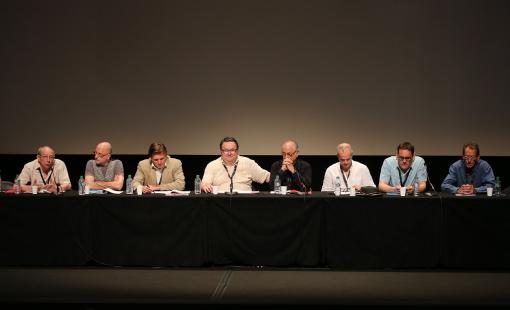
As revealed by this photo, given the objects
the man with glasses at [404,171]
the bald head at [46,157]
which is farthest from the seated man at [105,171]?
the man with glasses at [404,171]

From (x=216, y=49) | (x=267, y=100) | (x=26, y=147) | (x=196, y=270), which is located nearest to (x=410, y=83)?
(x=267, y=100)

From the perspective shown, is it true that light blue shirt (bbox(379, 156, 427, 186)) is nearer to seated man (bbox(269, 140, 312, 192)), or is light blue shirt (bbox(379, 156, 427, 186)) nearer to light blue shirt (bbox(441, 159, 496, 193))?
light blue shirt (bbox(441, 159, 496, 193))

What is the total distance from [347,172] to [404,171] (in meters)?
0.50

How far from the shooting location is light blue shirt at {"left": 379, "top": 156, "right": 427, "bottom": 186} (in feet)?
18.9

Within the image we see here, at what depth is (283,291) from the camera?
4.34 m

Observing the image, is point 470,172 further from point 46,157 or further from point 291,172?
point 46,157

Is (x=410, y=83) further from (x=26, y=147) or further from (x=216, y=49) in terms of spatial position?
(x=26, y=147)

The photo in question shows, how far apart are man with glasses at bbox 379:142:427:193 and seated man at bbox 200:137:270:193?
1.14 metres

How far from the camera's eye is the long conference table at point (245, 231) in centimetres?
486

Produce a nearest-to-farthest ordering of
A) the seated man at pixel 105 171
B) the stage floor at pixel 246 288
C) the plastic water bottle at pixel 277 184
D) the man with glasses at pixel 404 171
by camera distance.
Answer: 1. the stage floor at pixel 246 288
2. the plastic water bottle at pixel 277 184
3. the man with glasses at pixel 404 171
4. the seated man at pixel 105 171

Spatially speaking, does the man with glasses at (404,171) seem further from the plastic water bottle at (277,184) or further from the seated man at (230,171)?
the seated man at (230,171)

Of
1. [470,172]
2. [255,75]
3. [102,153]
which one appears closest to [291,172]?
[470,172]

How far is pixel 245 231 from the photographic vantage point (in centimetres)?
494

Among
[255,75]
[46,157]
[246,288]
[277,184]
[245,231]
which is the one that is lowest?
[246,288]
